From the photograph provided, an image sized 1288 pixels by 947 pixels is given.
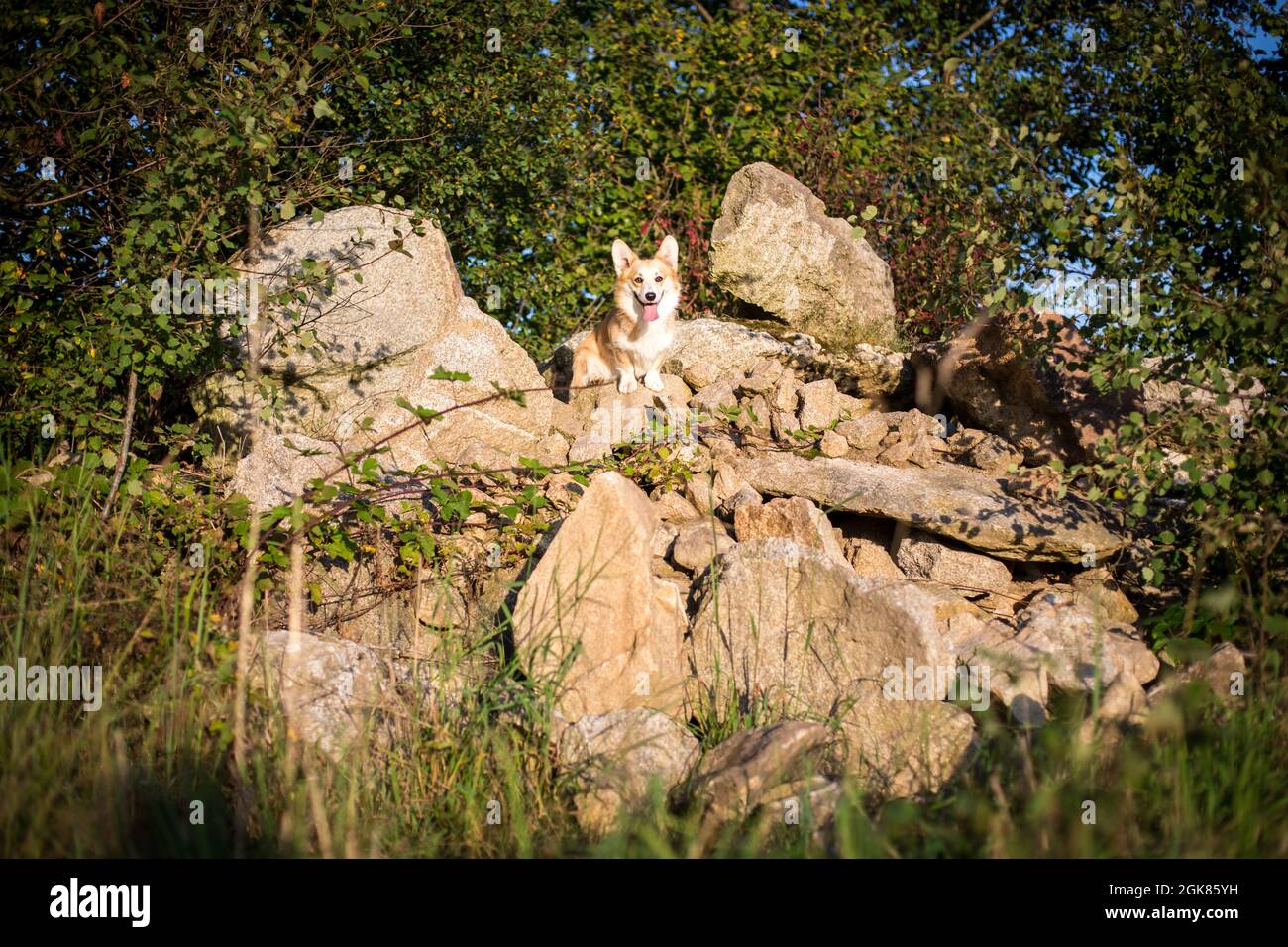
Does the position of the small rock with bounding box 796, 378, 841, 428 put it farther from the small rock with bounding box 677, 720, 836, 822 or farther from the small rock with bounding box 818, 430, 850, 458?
the small rock with bounding box 677, 720, 836, 822

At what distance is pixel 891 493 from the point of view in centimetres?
525

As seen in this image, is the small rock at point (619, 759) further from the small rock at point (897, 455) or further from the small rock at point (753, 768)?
the small rock at point (897, 455)

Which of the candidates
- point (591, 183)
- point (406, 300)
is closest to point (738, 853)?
point (406, 300)

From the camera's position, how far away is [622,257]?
7.53 m

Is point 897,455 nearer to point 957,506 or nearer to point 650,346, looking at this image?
point 957,506

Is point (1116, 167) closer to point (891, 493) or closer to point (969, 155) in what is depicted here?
point (891, 493)

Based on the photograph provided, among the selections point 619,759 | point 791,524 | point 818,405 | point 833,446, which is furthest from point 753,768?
point 818,405

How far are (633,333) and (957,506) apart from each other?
2.93 metres

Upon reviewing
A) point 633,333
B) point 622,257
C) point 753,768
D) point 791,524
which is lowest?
point 753,768

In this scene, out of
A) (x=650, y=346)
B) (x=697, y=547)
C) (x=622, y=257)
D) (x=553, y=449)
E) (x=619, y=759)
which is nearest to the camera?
(x=619, y=759)

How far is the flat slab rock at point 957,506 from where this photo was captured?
16.4 feet

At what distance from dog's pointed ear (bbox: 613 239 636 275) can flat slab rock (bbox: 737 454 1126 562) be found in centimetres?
271

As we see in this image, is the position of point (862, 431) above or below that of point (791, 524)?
above

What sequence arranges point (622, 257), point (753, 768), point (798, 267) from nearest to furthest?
point (753, 768) → point (622, 257) → point (798, 267)
